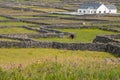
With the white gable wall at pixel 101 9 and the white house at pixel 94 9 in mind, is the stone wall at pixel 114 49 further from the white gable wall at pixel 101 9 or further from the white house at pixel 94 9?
the white gable wall at pixel 101 9

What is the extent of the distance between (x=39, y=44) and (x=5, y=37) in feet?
23.5

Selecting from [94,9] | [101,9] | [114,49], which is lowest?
[101,9]

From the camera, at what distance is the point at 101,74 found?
13.7 m

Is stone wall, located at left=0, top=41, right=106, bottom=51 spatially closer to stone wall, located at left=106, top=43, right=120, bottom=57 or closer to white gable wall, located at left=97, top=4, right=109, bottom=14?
stone wall, located at left=106, top=43, right=120, bottom=57

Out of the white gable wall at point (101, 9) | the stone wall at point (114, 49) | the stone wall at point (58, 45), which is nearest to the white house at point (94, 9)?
the white gable wall at point (101, 9)

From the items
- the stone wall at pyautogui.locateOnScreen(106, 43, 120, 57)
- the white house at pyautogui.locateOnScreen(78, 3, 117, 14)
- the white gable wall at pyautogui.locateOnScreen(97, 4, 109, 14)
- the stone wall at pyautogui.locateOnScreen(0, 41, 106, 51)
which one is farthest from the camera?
the white gable wall at pyautogui.locateOnScreen(97, 4, 109, 14)

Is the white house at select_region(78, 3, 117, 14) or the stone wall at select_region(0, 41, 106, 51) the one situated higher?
the stone wall at select_region(0, 41, 106, 51)

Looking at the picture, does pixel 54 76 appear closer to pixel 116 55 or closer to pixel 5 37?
pixel 116 55

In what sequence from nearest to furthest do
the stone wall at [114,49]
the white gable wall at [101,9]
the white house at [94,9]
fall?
the stone wall at [114,49] < the white house at [94,9] < the white gable wall at [101,9]

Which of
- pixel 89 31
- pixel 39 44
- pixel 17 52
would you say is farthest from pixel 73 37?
pixel 17 52

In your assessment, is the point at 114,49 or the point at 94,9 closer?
the point at 114,49

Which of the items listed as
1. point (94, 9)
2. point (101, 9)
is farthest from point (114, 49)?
point (101, 9)

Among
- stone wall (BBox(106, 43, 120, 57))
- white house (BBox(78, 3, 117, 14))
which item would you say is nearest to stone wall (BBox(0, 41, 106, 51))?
stone wall (BBox(106, 43, 120, 57))

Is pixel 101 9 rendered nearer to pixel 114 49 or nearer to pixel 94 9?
pixel 94 9
